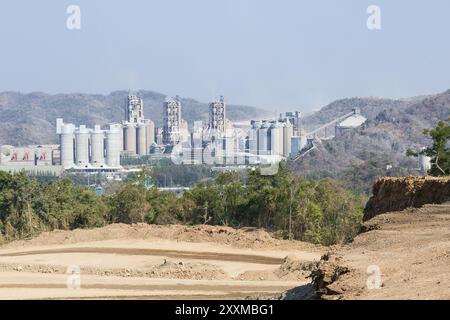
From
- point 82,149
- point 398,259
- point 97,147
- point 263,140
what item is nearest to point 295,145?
point 263,140

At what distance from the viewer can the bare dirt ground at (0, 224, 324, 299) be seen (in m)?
24.2

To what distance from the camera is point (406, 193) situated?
22547 mm

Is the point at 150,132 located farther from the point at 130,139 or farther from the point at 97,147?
the point at 97,147

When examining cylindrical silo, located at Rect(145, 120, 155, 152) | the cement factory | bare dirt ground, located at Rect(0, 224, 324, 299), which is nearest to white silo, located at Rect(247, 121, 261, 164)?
the cement factory

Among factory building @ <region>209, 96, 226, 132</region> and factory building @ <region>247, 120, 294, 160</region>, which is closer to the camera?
factory building @ <region>247, 120, 294, 160</region>

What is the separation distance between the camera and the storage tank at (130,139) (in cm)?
13300

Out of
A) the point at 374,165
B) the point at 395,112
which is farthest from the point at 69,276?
the point at 395,112

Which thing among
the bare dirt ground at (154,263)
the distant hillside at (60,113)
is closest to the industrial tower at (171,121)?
the distant hillside at (60,113)

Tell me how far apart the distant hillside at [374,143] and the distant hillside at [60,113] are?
1012 inches

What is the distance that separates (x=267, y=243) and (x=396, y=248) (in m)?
17.6

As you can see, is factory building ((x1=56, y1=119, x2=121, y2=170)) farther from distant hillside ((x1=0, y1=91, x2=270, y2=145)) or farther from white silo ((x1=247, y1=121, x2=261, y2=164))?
white silo ((x1=247, y1=121, x2=261, y2=164))

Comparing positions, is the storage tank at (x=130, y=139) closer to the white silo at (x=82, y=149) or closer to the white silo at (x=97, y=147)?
the white silo at (x=97, y=147)

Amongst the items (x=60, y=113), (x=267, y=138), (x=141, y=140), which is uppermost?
(x=60, y=113)

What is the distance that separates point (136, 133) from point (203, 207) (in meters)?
92.8
